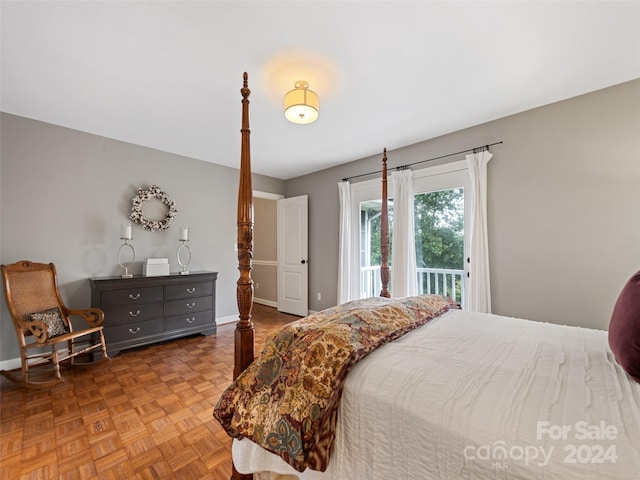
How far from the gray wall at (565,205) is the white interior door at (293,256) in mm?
2650

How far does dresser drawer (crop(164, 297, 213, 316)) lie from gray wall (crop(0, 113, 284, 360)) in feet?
1.93

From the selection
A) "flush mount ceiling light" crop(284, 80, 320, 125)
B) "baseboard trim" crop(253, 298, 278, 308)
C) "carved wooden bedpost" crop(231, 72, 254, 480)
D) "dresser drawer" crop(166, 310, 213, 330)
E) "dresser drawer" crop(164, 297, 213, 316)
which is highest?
"flush mount ceiling light" crop(284, 80, 320, 125)

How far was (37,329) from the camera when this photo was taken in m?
2.31

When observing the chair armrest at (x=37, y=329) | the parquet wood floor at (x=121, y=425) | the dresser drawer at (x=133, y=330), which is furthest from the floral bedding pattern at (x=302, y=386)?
the dresser drawer at (x=133, y=330)

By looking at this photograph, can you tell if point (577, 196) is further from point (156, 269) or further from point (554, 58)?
point (156, 269)

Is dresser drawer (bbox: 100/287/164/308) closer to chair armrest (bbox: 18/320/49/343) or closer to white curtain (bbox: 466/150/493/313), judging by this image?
chair armrest (bbox: 18/320/49/343)

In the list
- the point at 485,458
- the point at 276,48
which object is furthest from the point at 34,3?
the point at 485,458

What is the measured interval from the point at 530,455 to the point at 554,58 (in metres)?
2.44

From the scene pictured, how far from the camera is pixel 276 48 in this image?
69.8 inches

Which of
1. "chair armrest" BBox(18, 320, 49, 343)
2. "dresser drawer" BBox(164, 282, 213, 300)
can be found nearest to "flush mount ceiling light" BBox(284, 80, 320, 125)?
"dresser drawer" BBox(164, 282, 213, 300)

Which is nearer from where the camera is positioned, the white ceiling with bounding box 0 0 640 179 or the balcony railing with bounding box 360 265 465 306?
the white ceiling with bounding box 0 0 640 179

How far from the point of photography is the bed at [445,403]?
2.21 feet

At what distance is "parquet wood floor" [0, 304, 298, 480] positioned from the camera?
1.42 metres

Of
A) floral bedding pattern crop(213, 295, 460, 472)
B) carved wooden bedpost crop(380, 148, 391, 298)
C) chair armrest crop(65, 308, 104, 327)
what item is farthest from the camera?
chair armrest crop(65, 308, 104, 327)
